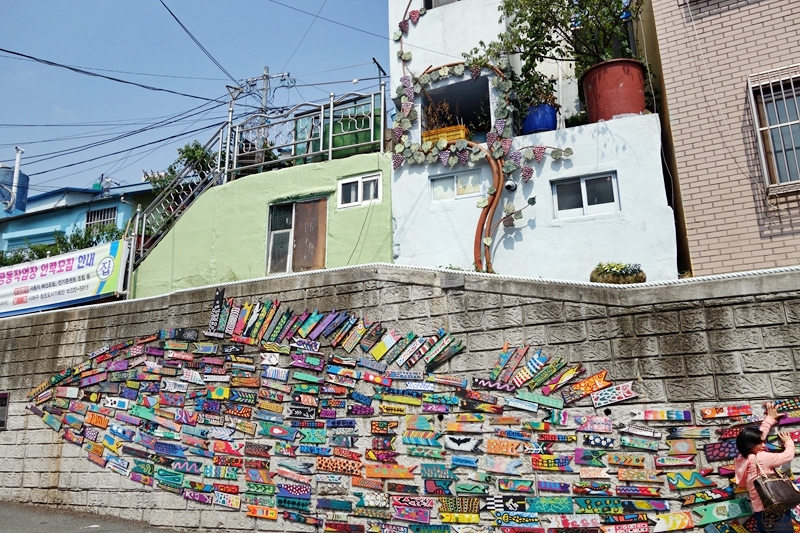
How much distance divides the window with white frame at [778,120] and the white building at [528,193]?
4.37ft

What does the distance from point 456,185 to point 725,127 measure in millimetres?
4001

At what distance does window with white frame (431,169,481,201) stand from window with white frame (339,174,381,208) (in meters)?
1.03

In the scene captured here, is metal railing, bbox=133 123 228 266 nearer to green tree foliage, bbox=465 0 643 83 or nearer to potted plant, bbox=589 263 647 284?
green tree foliage, bbox=465 0 643 83

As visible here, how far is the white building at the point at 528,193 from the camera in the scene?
880cm

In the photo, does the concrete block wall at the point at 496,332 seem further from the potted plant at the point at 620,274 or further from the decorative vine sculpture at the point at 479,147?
the decorative vine sculpture at the point at 479,147

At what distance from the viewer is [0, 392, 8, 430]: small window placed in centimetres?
1040

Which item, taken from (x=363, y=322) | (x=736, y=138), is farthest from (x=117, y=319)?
(x=736, y=138)

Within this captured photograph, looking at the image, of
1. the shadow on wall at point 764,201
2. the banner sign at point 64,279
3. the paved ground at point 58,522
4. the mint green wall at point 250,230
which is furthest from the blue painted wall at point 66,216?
the shadow on wall at point 764,201

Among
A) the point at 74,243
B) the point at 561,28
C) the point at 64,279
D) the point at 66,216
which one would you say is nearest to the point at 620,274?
the point at 561,28

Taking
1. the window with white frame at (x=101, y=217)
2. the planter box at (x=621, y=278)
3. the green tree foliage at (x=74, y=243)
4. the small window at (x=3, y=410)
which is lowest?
the small window at (x=3, y=410)

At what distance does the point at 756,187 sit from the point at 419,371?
15.8ft

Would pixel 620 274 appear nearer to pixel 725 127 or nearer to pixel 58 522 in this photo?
pixel 725 127

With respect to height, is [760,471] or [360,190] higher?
[360,190]

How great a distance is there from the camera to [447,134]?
1036cm
